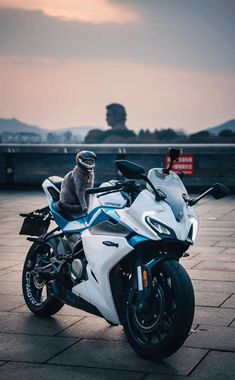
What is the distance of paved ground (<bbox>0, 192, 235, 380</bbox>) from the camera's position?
501 centimetres

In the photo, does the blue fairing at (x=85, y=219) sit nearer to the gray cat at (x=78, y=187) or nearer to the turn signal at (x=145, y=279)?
the gray cat at (x=78, y=187)

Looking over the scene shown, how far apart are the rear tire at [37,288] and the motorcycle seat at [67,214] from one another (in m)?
0.39

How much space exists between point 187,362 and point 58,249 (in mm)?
1803

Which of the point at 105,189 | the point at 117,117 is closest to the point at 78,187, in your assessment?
the point at 105,189

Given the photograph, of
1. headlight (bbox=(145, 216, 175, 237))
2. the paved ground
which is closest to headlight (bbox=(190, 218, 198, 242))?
headlight (bbox=(145, 216, 175, 237))

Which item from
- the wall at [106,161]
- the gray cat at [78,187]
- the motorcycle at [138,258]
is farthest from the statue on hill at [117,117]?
the motorcycle at [138,258]

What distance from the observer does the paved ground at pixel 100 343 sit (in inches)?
197

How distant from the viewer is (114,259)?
5.45m

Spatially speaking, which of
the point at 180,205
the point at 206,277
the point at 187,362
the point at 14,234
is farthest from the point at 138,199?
the point at 14,234

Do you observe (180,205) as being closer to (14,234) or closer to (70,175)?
(70,175)

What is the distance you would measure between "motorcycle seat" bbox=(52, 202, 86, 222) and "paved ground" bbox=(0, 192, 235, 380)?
869mm

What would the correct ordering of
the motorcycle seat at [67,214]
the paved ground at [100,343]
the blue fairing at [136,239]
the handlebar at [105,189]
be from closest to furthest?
the paved ground at [100,343] → the blue fairing at [136,239] → the handlebar at [105,189] → the motorcycle seat at [67,214]

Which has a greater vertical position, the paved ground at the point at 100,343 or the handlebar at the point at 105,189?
the handlebar at the point at 105,189

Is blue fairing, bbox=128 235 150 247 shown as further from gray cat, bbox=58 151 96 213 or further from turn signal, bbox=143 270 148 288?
gray cat, bbox=58 151 96 213
